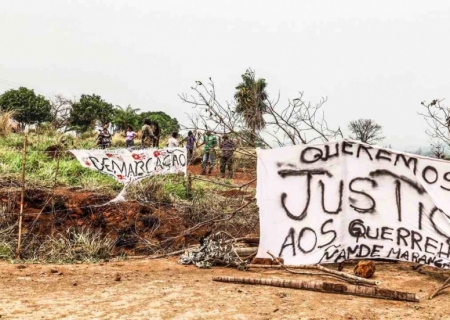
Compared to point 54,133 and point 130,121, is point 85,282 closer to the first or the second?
point 54,133

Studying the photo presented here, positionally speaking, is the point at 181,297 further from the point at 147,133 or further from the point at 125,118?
the point at 125,118

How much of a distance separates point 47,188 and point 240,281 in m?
5.14

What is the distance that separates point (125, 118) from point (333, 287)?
2831 centimetres

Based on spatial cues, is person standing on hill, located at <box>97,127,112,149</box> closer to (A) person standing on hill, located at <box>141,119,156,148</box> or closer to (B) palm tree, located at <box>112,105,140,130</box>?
(A) person standing on hill, located at <box>141,119,156,148</box>

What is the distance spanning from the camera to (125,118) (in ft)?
104

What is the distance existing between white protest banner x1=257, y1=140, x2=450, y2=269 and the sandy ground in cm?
45

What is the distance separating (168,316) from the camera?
159 inches

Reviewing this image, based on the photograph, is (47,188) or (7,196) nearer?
(7,196)

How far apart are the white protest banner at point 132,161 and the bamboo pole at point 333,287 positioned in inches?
131

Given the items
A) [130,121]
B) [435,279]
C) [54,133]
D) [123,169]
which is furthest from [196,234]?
[130,121]

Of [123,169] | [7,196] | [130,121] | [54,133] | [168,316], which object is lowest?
[168,316]

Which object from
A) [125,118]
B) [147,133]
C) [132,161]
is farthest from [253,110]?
[125,118]

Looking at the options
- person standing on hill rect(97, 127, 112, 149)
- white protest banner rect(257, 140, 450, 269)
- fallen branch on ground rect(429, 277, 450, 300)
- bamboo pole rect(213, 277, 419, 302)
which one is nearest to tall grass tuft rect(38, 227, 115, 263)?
bamboo pole rect(213, 277, 419, 302)

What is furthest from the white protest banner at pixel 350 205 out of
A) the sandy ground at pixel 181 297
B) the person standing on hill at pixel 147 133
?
the person standing on hill at pixel 147 133
